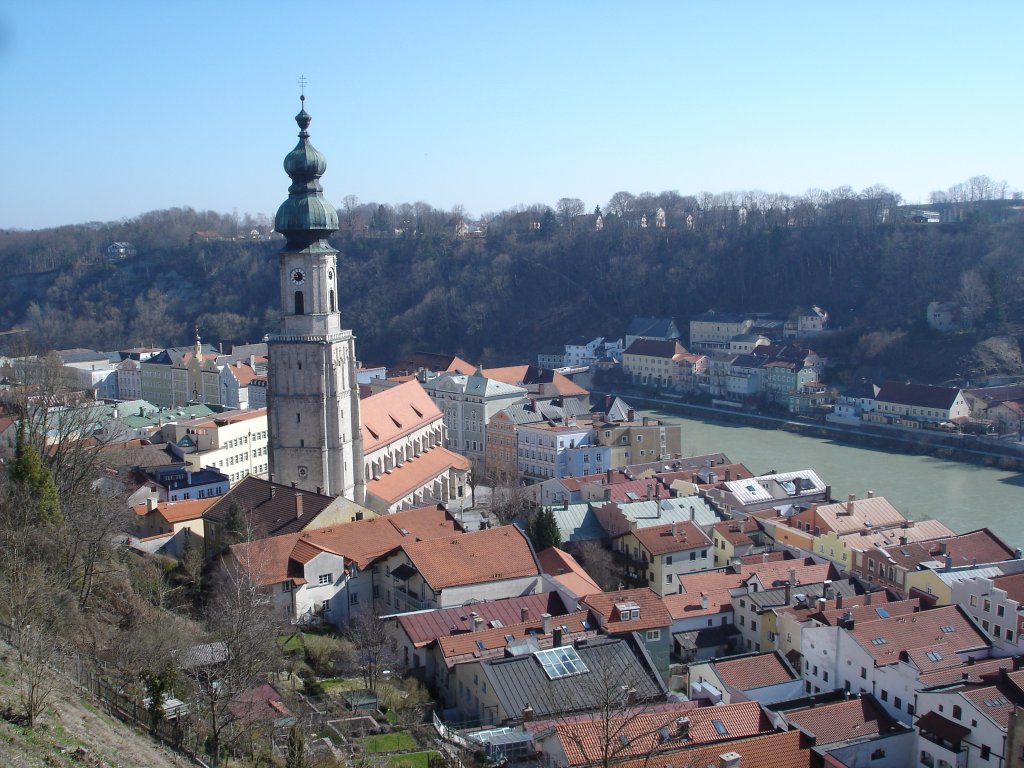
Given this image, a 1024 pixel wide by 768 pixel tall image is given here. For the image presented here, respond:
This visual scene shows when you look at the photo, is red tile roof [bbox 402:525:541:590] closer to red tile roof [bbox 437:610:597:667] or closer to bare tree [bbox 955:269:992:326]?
red tile roof [bbox 437:610:597:667]

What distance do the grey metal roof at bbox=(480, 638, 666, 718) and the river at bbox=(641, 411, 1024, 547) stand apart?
13.4m

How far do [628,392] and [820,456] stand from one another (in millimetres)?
14470

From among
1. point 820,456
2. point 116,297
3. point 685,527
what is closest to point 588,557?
point 685,527

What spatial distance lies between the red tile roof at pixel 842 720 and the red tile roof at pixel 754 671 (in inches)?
44.8

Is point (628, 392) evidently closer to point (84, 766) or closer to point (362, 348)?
point (362, 348)

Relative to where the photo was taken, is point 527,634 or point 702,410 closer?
point 527,634

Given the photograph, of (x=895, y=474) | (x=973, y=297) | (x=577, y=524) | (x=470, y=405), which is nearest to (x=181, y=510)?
(x=577, y=524)

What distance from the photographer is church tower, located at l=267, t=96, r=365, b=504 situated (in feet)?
61.7

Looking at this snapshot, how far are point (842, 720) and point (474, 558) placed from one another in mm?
5757

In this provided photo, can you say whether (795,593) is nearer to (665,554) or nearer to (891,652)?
(891,652)

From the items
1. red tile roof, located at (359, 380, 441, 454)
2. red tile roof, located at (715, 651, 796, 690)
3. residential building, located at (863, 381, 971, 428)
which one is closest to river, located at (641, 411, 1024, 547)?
residential building, located at (863, 381, 971, 428)

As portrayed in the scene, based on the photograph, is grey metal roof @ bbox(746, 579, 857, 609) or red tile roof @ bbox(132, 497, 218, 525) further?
red tile roof @ bbox(132, 497, 218, 525)

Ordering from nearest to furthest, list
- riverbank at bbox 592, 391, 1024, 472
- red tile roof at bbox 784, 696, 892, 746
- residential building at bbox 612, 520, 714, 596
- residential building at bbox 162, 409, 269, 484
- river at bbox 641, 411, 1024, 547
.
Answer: red tile roof at bbox 784, 696, 892, 746
residential building at bbox 612, 520, 714, 596
river at bbox 641, 411, 1024, 547
residential building at bbox 162, 409, 269, 484
riverbank at bbox 592, 391, 1024, 472

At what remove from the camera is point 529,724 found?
35.7 feet
